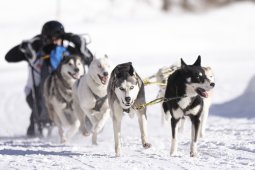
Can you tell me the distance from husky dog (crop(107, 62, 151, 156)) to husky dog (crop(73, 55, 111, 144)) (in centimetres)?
61

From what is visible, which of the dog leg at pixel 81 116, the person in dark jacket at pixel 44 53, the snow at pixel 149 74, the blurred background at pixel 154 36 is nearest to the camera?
the snow at pixel 149 74

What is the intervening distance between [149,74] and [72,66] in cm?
936

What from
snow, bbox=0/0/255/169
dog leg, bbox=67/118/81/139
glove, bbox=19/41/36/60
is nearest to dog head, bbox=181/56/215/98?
snow, bbox=0/0/255/169

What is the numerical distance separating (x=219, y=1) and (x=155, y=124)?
3416cm

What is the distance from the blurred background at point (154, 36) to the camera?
13156 mm

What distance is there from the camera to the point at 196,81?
18.9 feet

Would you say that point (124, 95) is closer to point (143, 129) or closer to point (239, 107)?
point (143, 129)

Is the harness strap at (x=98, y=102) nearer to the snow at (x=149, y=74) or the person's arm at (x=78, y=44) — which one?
the snow at (x=149, y=74)

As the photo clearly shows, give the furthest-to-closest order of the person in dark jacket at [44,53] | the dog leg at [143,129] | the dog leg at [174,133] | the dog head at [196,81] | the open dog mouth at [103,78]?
the person in dark jacket at [44,53] → the open dog mouth at [103,78] → the dog leg at [143,129] → the dog leg at [174,133] → the dog head at [196,81]

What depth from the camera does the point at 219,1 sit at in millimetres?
42750

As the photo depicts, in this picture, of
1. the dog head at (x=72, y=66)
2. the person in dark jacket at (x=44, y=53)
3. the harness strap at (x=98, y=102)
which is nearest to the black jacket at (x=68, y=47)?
the person in dark jacket at (x=44, y=53)

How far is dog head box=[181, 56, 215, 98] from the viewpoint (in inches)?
224

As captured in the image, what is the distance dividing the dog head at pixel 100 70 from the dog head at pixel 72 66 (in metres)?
0.67

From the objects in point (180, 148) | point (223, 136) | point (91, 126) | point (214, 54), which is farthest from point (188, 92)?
point (214, 54)
